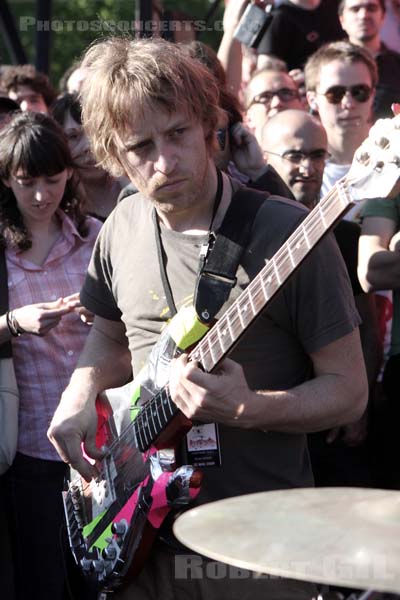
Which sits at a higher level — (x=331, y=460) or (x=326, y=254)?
(x=326, y=254)

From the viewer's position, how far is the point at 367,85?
463 centimetres

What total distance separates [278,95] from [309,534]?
3.66 metres

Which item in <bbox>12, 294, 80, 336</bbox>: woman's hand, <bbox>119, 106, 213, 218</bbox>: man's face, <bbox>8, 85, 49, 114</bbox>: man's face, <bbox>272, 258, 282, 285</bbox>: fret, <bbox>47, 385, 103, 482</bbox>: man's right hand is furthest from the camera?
<bbox>8, 85, 49, 114</bbox>: man's face

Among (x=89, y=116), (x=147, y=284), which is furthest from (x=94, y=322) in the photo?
(x=89, y=116)

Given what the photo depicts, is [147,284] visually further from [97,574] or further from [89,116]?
[97,574]

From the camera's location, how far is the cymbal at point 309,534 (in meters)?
1.57

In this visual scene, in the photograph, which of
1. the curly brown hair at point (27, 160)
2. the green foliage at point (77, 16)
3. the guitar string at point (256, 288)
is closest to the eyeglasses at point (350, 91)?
the curly brown hair at point (27, 160)

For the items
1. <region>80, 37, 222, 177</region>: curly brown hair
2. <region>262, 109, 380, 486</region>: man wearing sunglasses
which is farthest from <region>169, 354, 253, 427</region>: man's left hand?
<region>262, 109, 380, 486</region>: man wearing sunglasses

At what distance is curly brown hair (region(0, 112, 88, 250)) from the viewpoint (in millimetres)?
3840

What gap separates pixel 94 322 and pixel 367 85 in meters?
2.11

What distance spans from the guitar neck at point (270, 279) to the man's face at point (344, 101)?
233cm

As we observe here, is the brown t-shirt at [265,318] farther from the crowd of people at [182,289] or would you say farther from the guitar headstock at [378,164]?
the guitar headstock at [378,164]

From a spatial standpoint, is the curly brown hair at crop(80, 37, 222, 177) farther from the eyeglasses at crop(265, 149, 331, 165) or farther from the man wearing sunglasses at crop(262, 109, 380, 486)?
the eyeglasses at crop(265, 149, 331, 165)

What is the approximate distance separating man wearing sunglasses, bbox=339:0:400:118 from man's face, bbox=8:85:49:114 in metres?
1.85
